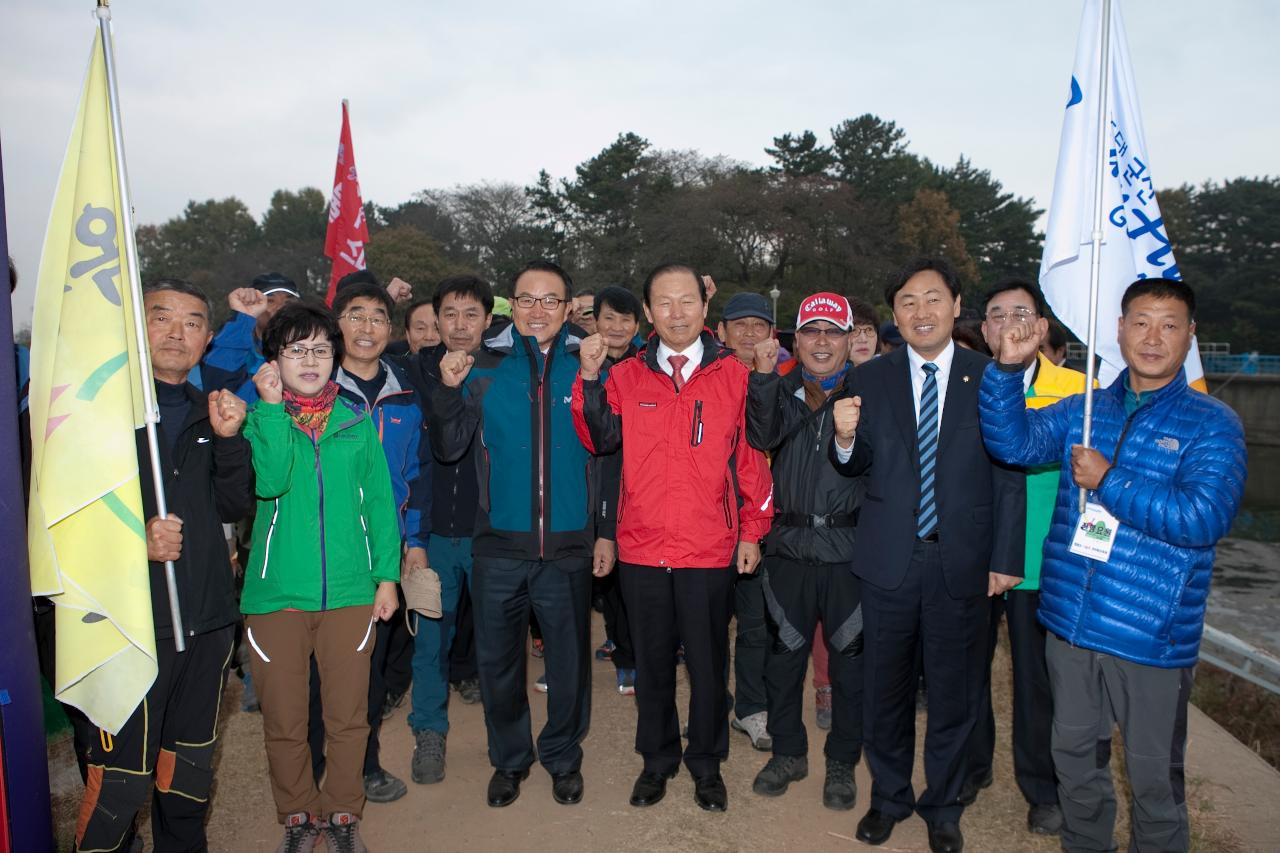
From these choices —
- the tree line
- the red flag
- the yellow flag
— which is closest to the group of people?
the yellow flag

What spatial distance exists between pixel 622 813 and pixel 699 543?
1305 mm

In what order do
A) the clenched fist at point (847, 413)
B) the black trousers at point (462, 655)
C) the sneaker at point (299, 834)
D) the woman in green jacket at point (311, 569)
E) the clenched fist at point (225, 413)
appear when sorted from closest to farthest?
the clenched fist at point (225, 413) → the woman in green jacket at point (311, 569) → the sneaker at point (299, 834) → the clenched fist at point (847, 413) → the black trousers at point (462, 655)

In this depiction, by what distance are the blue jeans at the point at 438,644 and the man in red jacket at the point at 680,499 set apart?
3.46 feet

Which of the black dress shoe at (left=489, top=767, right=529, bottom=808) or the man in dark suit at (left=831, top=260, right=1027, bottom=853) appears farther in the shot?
the black dress shoe at (left=489, top=767, right=529, bottom=808)

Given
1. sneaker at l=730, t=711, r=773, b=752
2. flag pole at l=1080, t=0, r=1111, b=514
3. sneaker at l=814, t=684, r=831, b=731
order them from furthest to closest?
sneaker at l=814, t=684, r=831, b=731, sneaker at l=730, t=711, r=773, b=752, flag pole at l=1080, t=0, r=1111, b=514

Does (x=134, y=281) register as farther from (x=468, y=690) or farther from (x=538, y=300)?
(x=468, y=690)

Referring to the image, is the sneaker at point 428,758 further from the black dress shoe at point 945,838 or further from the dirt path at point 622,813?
the black dress shoe at point 945,838

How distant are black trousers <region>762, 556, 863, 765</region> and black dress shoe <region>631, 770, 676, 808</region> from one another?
24.2 inches

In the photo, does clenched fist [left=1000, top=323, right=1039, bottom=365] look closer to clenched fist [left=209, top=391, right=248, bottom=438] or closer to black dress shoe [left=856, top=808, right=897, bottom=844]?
black dress shoe [left=856, top=808, right=897, bottom=844]

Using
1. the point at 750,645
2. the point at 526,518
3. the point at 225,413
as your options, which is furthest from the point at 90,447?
the point at 750,645

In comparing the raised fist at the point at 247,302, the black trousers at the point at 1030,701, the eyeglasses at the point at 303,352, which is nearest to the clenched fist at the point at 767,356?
the black trousers at the point at 1030,701

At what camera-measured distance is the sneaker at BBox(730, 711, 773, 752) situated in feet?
14.5

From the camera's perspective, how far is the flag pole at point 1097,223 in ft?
10.2

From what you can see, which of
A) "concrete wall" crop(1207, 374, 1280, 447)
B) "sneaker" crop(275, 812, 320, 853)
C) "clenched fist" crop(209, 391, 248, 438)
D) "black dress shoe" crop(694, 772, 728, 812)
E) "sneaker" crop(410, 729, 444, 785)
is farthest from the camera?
"concrete wall" crop(1207, 374, 1280, 447)
